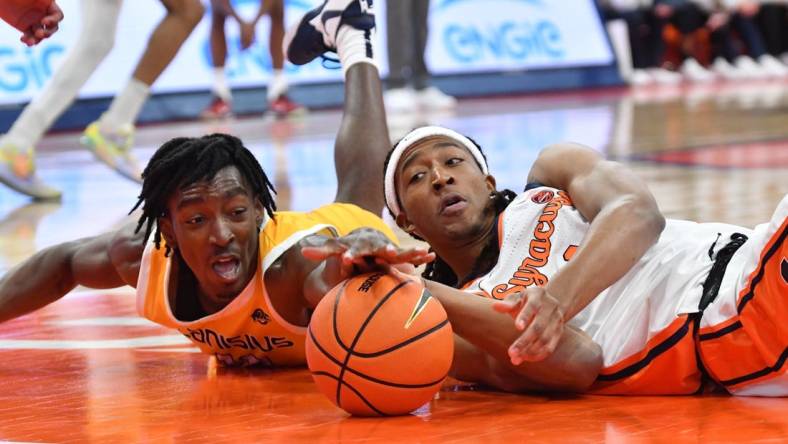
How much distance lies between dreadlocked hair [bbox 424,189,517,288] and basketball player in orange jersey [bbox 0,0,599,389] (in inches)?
13.8

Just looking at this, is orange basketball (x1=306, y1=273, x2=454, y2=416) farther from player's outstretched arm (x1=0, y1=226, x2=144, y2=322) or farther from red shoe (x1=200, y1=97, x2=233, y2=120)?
red shoe (x1=200, y1=97, x2=233, y2=120)

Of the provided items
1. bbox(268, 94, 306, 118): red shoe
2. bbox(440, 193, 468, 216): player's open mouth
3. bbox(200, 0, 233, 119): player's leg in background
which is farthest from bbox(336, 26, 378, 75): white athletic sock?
bbox(268, 94, 306, 118): red shoe

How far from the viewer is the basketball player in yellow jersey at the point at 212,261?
147 inches

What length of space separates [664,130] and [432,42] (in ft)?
21.1

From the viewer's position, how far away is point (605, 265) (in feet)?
11.4

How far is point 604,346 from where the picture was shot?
11.8 feet

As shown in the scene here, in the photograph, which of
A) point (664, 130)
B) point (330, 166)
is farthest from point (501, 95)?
point (330, 166)

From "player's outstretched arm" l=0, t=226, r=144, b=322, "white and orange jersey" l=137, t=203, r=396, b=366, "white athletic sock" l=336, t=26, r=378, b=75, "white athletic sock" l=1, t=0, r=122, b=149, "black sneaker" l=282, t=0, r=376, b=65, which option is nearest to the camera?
"white and orange jersey" l=137, t=203, r=396, b=366

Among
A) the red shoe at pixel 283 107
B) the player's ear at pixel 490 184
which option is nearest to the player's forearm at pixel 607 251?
the player's ear at pixel 490 184

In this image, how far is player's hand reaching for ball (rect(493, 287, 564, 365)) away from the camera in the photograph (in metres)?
3.09

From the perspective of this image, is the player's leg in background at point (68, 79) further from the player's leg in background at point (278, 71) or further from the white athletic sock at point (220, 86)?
the white athletic sock at point (220, 86)

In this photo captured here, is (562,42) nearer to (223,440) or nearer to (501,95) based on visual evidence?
(501,95)

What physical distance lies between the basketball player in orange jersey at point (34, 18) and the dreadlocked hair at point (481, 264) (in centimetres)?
171

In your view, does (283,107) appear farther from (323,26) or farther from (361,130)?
(361,130)
